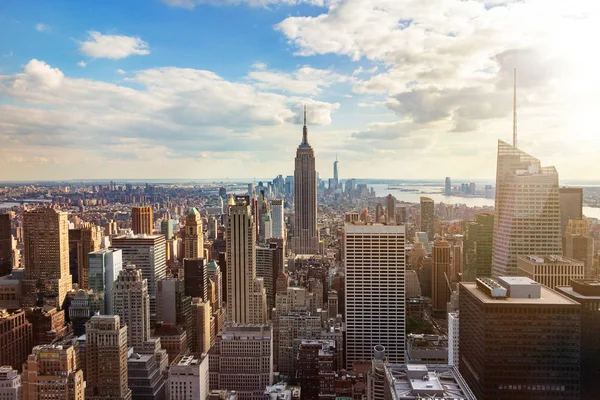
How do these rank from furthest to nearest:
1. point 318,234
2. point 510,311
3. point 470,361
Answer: point 318,234, point 470,361, point 510,311

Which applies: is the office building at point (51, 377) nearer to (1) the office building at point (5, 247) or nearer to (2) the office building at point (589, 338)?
(1) the office building at point (5, 247)

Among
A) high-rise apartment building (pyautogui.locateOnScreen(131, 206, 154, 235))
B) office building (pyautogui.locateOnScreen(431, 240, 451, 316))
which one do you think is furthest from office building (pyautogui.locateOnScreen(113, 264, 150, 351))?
office building (pyautogui.locateOnScreen(431, 240, 451, 316))

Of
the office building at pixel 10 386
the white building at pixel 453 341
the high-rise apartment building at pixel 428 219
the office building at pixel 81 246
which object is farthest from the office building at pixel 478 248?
the office building at pixel 81 246

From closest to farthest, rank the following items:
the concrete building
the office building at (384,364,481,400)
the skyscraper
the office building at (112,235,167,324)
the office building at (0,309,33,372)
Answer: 1. the office building at (384,364,481,400)
2. the concrete building
3. the office building at (0,309,33,372)
4. the skyscraper
5. the office building at (112,235,167,324)

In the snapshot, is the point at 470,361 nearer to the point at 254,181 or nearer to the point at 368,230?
the point at 368,230

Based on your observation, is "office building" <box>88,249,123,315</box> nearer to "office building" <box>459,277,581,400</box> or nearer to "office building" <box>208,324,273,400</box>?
"office building" <box>208,324,273,400</box>

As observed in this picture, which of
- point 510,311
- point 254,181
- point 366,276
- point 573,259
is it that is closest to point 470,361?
point 510,311
